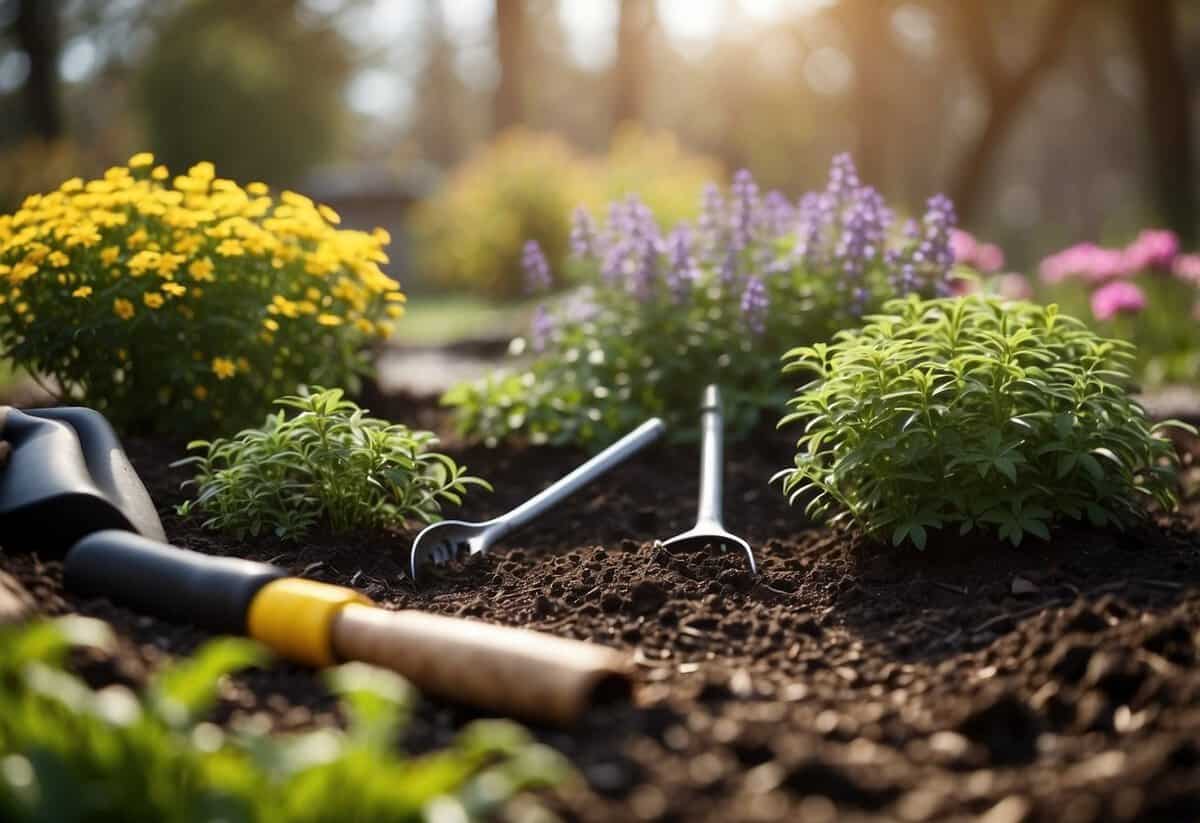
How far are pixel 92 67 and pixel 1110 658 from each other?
125ft

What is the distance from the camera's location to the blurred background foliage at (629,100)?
47.8ft

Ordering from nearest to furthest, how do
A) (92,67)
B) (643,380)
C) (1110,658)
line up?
(1110,658) < (643,380) < (92,67)

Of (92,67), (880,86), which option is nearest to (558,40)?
(92,67)

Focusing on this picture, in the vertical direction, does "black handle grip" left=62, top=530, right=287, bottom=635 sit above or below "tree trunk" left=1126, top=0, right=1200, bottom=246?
below

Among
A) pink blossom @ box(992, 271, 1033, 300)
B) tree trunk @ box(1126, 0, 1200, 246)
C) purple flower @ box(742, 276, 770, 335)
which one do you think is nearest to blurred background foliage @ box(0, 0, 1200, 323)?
tree trunk @ box(1126, 0, 1200, 246)

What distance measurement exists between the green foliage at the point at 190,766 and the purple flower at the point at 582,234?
3.59 meters

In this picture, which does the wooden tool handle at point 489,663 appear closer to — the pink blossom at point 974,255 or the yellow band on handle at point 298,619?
the yellow band on handle at point 298,619

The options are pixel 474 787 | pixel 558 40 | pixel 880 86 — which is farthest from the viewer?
pixel 558 40

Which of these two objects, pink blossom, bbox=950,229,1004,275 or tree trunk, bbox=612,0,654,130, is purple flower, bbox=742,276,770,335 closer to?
pink blossom, bbox=950,229,1004,275

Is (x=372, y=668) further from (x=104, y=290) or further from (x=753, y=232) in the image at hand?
(x=753, y=232)

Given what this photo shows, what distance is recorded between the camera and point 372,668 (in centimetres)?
226

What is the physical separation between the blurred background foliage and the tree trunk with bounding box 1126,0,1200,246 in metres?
0.03

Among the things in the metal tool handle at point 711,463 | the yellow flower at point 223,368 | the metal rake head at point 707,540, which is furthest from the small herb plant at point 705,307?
the metal rake head at point 707,540

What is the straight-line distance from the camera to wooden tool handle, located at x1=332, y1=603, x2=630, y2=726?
198 cm
